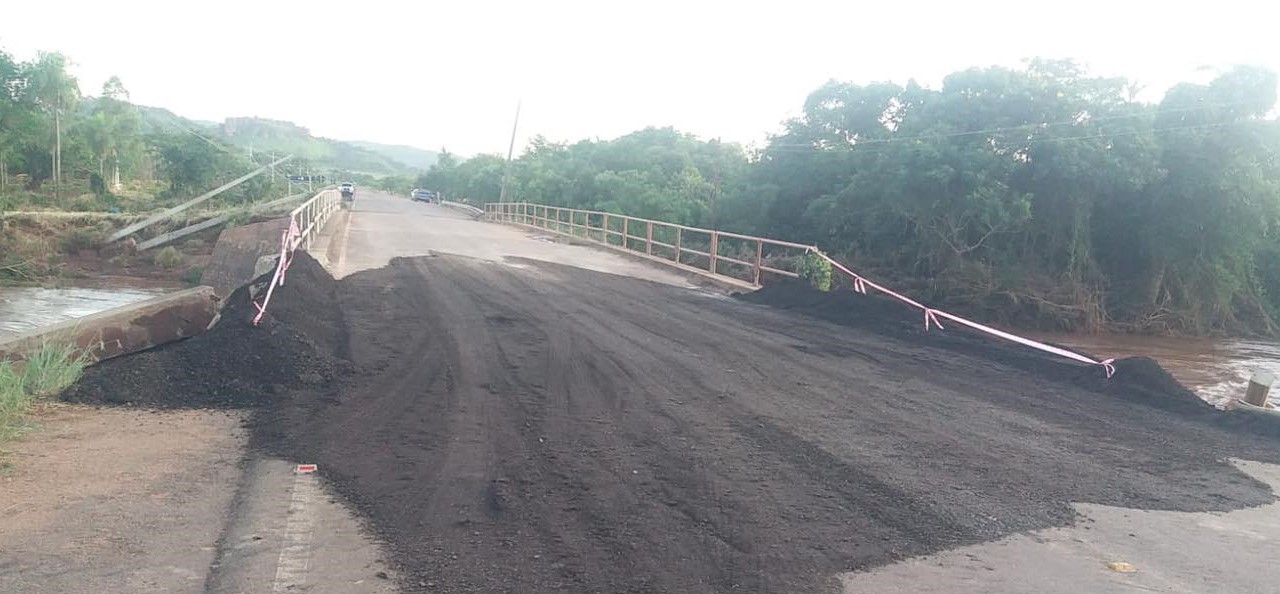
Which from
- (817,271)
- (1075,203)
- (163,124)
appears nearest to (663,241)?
(1075,203)

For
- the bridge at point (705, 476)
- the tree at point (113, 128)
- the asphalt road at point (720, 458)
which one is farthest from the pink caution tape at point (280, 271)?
the tree at point (113, 128)

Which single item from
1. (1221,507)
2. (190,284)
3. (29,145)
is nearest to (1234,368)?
(1221,507)

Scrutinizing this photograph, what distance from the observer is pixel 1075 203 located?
27438 mm

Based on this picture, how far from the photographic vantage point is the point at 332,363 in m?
8.48

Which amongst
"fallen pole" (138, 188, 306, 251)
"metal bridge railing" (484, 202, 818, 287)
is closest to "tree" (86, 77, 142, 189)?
"fallen pole" (138, 188, 306, 251)

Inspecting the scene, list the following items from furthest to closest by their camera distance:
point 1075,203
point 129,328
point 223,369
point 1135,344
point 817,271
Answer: point 1075,203
point 1135,344
point 817,271
point 129,328
point 223,369

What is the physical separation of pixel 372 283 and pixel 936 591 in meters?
12.0

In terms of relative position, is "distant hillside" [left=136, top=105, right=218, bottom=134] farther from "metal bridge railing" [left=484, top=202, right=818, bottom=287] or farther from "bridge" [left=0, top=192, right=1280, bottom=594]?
"bridge" [left=0, top=192, right=1280, bottom=594]

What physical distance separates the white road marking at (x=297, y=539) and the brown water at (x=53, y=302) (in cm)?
1346

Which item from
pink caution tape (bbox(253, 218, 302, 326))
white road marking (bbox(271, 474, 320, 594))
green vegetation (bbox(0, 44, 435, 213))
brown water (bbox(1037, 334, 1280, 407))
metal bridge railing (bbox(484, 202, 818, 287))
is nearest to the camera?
white road marking (bbox(271, 474, 320, 594))

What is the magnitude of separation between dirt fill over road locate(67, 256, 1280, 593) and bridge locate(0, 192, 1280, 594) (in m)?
0.03

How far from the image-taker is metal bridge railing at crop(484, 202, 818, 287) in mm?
23700

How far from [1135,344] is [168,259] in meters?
31.4

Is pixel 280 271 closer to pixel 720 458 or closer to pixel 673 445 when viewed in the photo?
pixel 673 445
